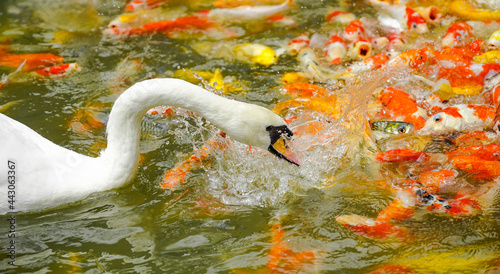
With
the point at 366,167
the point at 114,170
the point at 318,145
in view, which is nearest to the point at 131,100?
the point at 114,170

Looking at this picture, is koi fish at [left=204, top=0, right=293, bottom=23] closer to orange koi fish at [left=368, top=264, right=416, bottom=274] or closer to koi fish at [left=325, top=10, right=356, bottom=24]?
koi fish at [left=325, top=10, right=356, bottom=24]

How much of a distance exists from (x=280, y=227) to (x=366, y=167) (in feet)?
→ 3.19

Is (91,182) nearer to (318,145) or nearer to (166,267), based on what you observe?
(166,267)

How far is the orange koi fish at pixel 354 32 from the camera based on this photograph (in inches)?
236

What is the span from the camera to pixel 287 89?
5.26 metres

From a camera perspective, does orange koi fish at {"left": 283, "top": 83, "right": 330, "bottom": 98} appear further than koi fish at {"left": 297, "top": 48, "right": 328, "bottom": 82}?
No

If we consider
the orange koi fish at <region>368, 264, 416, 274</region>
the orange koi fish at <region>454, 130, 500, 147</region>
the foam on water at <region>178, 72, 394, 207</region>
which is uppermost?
the foam on water at <region>178, 72, 394, 207</region>

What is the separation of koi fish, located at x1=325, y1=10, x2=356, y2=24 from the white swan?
3263mm

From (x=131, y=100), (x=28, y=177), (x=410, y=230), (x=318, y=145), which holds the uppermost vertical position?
(x=131, y=100)

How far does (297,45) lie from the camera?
19.6 ft

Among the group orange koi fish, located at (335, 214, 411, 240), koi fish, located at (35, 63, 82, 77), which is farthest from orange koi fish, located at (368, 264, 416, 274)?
koi fish, located at (35, 63, 82, 77)

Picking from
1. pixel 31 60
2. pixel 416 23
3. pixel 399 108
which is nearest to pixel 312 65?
pixel 399 108

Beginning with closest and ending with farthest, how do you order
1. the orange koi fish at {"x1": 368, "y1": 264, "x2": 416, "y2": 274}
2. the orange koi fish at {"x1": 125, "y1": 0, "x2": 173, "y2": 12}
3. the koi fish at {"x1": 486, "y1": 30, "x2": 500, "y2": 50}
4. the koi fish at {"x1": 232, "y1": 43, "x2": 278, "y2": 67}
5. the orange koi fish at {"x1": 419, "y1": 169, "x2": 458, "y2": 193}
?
1. the orange koi fish at {"x1": 368, "y1": 264, "x2": 416, "y2": 274}
2. the orange koi fish at {"x1": 419, "y1": 169, "x2": 458, "y2": 193}
3. the koi fish at {"x1": 486, "y1": 30, "x2": 500, "y2": 50}
4. the koi fish at {"x1": 232, "y1": 43, "x2": 278, "y2": 67}
5. the orange koi fish at {"x1": 125, "y1": 0, "x2": 173, "y2": 12}

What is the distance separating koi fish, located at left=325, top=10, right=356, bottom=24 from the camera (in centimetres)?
656
